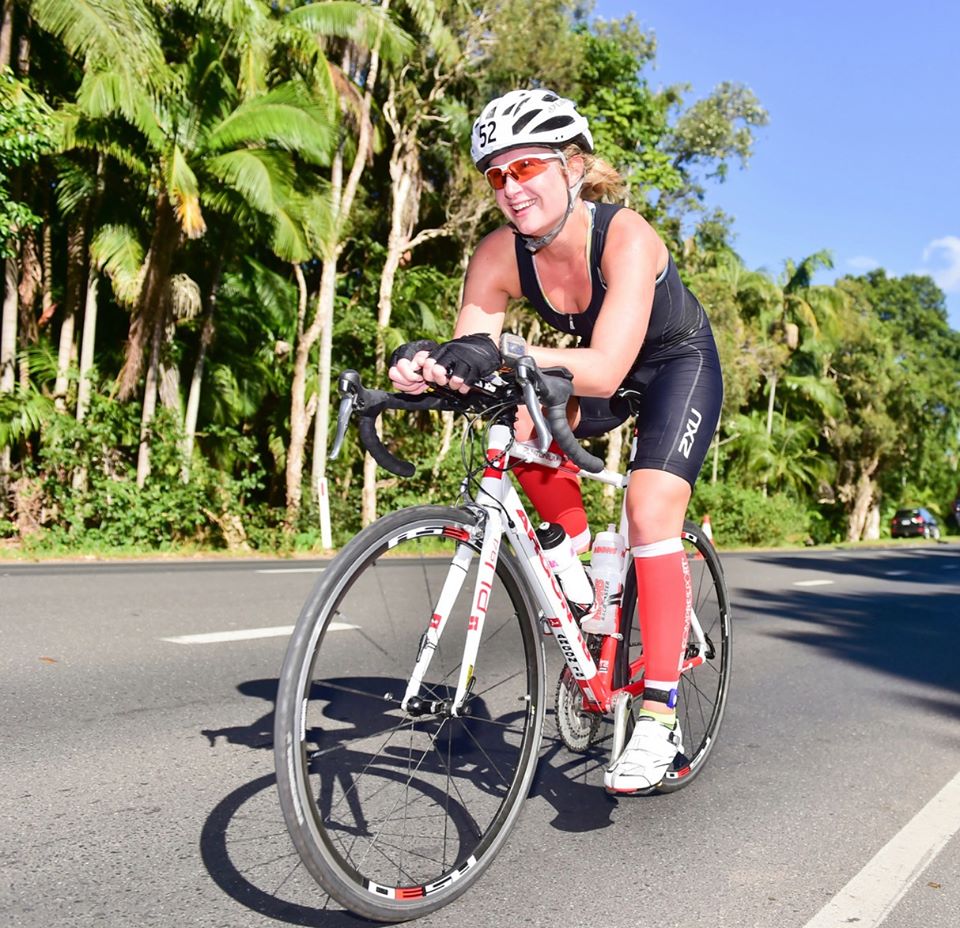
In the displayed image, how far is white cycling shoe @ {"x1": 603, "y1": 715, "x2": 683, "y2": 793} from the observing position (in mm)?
2959

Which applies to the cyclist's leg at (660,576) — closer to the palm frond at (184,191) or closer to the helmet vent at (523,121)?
the helmet vent at (523,121)

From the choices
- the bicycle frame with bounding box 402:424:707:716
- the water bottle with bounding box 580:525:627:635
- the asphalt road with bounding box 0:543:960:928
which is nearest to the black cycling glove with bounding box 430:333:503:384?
the bicycle frame with bounding box 402:424:707:716

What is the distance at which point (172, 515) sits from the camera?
54.4 feet

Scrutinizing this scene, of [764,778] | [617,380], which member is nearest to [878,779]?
[764,778]

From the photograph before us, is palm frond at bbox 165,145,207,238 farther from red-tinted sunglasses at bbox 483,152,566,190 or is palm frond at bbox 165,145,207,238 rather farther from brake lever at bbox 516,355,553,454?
brake lever at bbox 516,355,553,454

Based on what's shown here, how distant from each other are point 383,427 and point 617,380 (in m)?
20.9

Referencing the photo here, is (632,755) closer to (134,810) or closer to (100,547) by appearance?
(134,810)

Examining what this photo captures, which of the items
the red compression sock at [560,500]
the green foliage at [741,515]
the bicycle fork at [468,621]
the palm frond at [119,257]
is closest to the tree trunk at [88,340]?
the palm frond at [119,257]

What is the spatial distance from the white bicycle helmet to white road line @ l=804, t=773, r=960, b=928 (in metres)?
2.11

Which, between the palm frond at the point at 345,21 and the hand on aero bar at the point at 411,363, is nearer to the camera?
the hand on aero bar at the point at 411,363

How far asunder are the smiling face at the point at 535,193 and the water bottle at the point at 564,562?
0.90 meters

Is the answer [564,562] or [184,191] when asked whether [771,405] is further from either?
[564,562]

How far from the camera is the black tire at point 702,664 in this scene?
3.41m

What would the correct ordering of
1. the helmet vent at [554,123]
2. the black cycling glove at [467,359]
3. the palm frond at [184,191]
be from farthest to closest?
the palm frond at [184,191] → the helmet vent at [554,123] → the black cycling glove at [467,359]
